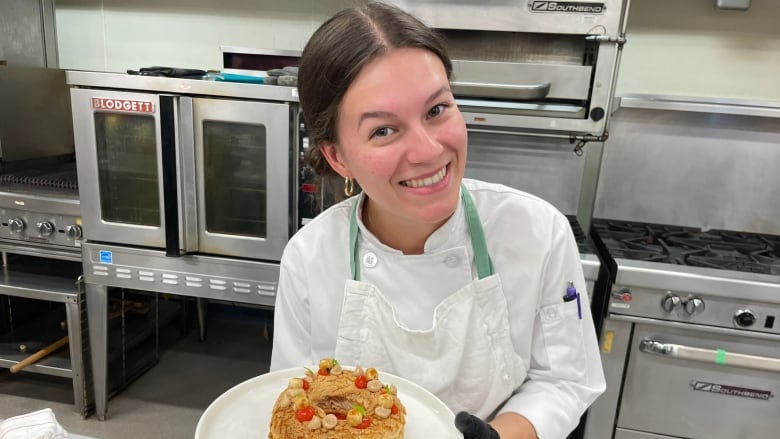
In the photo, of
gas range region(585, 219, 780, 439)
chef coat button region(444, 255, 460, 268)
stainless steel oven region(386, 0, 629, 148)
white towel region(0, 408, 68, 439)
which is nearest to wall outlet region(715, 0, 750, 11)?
stainless steel oven region(386, 0, 629, 148)

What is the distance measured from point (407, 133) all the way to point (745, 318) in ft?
4.88

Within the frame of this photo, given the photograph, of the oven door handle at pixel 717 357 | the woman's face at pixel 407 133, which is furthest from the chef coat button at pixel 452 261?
the oven door handle at pixel 717 357

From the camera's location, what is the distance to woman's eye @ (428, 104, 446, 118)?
3.08ft

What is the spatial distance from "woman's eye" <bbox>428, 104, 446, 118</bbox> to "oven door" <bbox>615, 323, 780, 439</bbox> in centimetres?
129

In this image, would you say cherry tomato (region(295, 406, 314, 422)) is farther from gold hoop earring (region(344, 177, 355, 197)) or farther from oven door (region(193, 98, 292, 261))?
oven door (region(193, 98, 292, 261))

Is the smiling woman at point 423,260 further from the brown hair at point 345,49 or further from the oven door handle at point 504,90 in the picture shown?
the oven door handle at point 504,90

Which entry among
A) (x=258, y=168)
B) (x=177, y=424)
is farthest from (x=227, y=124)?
(x=177, y=424)

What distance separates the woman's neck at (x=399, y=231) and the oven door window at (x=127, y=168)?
124 centimetres

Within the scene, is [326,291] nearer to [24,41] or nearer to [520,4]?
[520,4]

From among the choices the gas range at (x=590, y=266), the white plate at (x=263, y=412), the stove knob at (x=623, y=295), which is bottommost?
the stove knob at (x=623, y=295)

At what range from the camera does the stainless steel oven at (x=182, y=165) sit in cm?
189

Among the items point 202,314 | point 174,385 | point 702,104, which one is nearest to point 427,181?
point 702,104

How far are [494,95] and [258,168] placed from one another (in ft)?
3.15

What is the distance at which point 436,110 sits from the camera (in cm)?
94
